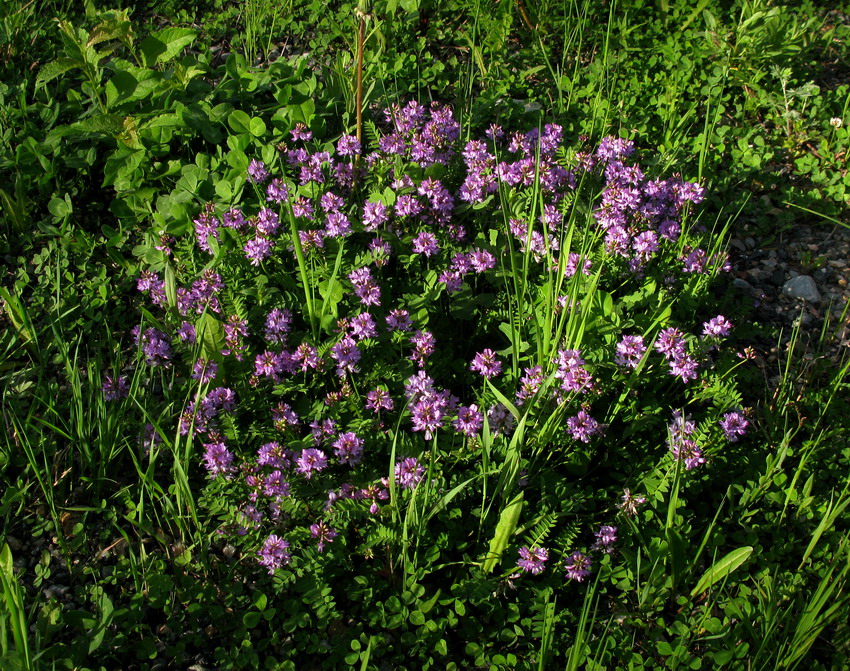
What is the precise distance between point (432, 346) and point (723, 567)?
1.24 m

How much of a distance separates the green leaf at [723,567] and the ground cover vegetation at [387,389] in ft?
0.04

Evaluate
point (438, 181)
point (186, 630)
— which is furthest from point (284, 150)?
point (186, 630)

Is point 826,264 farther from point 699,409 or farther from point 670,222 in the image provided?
point 699,409

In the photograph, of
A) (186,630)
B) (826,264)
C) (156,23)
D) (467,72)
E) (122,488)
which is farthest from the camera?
(156,23)

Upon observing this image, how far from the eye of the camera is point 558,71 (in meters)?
4.32

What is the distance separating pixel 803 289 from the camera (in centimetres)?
346

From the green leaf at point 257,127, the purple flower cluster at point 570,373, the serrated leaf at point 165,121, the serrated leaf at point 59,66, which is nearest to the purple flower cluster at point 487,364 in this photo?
the purple flower cluster at point 570,373

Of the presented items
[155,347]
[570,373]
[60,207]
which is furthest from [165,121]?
[570,373]

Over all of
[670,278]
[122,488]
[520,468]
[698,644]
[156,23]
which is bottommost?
[698,644]

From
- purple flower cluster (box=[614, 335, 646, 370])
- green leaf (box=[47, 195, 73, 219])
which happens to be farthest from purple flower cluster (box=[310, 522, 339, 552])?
green leaf (box=[47, 195, 73, 219])

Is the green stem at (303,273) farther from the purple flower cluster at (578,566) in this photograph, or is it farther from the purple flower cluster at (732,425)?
the purple flower cluster at (732,425)

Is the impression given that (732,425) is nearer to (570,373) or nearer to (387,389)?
(570,373)

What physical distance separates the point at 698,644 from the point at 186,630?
5.44ft

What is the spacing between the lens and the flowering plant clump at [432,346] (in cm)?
242
